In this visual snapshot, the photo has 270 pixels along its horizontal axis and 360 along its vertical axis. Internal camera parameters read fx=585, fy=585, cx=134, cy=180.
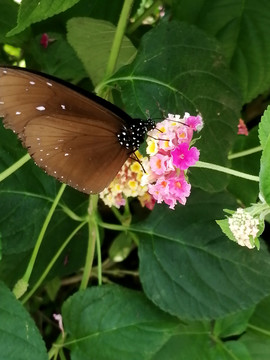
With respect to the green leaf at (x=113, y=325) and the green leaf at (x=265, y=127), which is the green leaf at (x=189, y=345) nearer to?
the green leaf at (x=113, y=325)

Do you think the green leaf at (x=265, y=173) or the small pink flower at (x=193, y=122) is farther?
the small pink flower at (x=193, y=122)

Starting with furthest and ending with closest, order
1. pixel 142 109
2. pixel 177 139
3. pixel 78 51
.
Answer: pixel 78 51, pixel 142 109, pixel 177 139

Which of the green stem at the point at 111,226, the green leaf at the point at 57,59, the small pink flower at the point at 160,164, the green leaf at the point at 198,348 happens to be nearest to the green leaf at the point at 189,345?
the green leaf at the point at 198,348

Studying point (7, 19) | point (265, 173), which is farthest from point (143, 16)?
point (265, 173)

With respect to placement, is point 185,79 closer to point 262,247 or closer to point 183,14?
point 183,14

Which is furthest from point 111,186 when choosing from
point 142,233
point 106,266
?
point 106,266

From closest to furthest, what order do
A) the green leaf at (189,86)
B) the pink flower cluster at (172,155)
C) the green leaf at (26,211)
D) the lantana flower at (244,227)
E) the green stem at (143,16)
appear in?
the lantana flower at (244,227)
the pink flower cluster at (172,155)
the green leaf at (189,86)
the green leaf at (26,211)
the green stem at (143,16)
